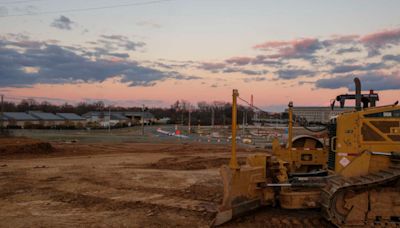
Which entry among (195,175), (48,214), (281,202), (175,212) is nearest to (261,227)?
(281,202)

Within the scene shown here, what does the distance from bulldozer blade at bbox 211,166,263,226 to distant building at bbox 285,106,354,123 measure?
2.56 metres

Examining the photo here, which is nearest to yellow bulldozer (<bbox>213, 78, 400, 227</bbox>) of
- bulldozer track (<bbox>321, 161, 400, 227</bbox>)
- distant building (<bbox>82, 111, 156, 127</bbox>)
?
bulldozer track (<bbox>321, 161, 400, 227</bbox>)

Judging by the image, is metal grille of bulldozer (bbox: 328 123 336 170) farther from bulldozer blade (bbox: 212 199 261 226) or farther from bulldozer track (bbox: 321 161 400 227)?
bulldozer blade (bbox: 212 199 261 226)

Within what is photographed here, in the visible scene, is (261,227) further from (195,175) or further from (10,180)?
(10,180)

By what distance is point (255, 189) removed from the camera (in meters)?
8.41

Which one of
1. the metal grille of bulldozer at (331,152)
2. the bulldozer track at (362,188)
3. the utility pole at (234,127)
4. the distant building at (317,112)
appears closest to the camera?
the bulldozer track at (362,188)

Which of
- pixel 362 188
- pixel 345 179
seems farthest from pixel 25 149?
pixel 362 188

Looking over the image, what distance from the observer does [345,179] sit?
7.39m

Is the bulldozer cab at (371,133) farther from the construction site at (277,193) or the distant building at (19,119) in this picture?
the distant building at (19,119)

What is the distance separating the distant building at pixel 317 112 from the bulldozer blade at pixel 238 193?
2.56 meters

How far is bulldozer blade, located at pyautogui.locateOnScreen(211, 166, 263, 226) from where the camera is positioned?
25.5 ft

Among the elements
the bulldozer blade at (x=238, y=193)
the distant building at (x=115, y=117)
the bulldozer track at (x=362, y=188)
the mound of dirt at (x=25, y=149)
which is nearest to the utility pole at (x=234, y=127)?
the bulldozer blade at (x=238, y=193)

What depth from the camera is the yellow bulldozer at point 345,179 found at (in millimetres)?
7160

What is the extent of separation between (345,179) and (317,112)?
326 centimetres
